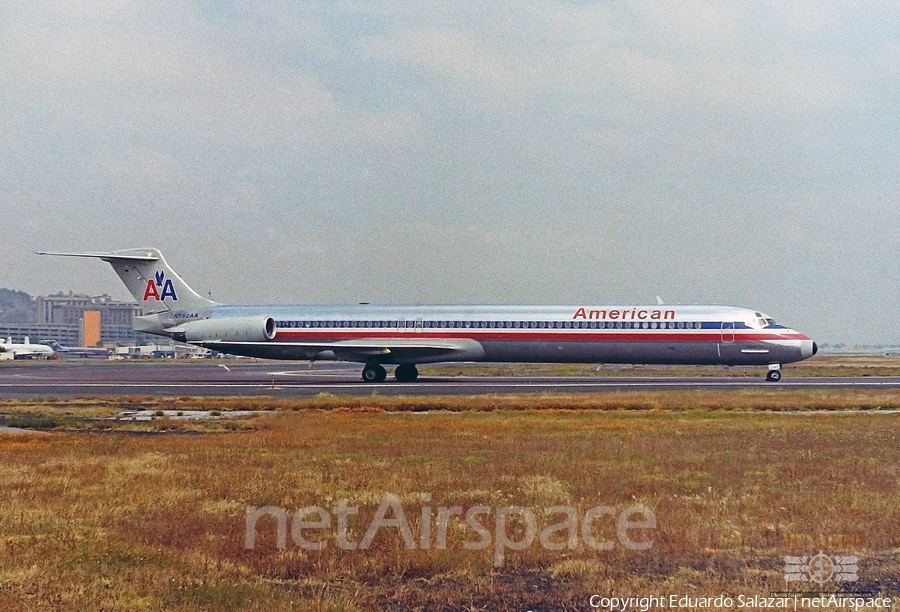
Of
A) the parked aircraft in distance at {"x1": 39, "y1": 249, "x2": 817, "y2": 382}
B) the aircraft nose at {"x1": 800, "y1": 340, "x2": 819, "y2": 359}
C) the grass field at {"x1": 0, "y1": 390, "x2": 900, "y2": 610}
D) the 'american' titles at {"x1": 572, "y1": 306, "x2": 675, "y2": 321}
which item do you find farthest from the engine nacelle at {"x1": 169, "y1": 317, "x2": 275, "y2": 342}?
the aircraft nose at {"x1": 800, "y1": 340, "x2": 819, "y2": 359}

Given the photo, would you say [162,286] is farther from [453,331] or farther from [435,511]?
[435,511]

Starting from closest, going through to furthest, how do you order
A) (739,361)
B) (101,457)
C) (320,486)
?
(320,486) < (101,457) < (739,361)

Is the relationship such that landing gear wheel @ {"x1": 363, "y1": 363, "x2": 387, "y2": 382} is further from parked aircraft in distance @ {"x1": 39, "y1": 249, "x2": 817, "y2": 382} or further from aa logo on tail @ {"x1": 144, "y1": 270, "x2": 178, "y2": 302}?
aa logo on tail @ {"x1": 144, "y1": 270, "x2": 178, "y2": 302}

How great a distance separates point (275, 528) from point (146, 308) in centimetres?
3946

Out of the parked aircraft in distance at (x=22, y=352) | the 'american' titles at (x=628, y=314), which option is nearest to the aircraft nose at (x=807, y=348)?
the 'american' titles at (x=628, y=314)

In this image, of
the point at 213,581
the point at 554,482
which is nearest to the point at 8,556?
the point at 213,581

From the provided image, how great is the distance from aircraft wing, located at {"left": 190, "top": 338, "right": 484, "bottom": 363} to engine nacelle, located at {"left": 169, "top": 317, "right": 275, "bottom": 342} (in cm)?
25

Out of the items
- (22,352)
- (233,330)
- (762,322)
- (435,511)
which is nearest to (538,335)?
(762,322)

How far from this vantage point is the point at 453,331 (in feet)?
136

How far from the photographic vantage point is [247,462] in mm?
15219

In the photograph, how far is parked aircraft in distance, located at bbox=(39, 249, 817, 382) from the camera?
3834 centimetres

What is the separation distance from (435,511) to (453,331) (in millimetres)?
30561

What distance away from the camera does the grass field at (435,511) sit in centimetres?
788

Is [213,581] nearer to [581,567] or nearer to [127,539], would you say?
[127,539]
